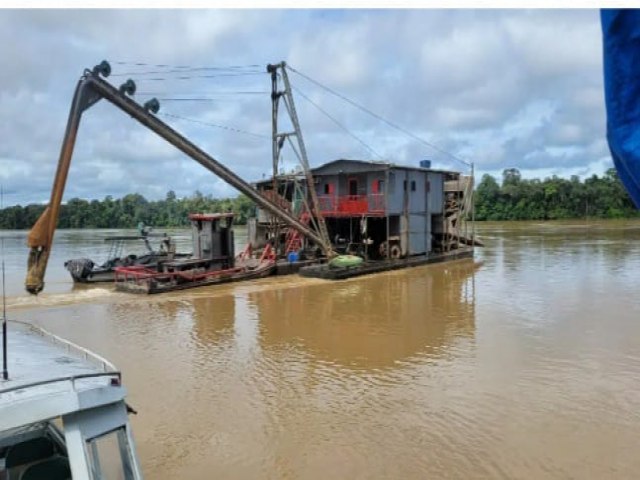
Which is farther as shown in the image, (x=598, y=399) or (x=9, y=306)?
(x=9, y=306)

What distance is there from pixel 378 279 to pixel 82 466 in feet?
67.8

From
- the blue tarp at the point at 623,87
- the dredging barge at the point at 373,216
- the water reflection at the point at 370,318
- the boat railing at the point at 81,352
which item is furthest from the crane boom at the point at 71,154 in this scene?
the blue tarp at the point at 623,87

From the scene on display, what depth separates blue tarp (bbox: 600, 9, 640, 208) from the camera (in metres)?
1.69

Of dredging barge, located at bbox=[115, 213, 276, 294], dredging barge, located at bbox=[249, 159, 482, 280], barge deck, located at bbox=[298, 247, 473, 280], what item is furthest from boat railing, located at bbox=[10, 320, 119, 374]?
dredging barge, located at bbox=[249, 159, 482, 280]

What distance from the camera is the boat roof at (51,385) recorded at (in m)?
3.36

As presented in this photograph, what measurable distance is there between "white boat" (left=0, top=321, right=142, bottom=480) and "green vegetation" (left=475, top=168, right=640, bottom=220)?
284 feet

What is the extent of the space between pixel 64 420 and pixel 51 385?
29 cm

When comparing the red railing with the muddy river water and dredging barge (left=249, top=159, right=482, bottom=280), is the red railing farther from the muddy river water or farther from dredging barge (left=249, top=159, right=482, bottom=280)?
the muddy river water

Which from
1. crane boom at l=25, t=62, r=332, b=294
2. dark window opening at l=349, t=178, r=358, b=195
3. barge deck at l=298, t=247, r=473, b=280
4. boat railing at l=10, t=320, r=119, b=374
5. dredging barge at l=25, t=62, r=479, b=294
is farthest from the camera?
dark window opening at l=349, t=178, r=358, b=195

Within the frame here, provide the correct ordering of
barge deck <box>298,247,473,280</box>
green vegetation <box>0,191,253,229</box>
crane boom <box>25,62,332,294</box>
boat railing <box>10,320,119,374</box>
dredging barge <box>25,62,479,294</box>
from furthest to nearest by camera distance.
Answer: green vegetation <box>0,191,253,229</box> < barge deck <box>298,247,473,280</box> < dredging barge <box>25,62,479,294</box> < crane boom <box>25,62,332,294</box> < boat railing <box>10,320,119,374</box>

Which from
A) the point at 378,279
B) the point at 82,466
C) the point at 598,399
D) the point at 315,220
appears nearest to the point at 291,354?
the point at 598,399

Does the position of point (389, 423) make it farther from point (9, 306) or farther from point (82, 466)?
point (9, 306)

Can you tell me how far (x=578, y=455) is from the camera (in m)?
6.70

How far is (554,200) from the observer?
274 ft
